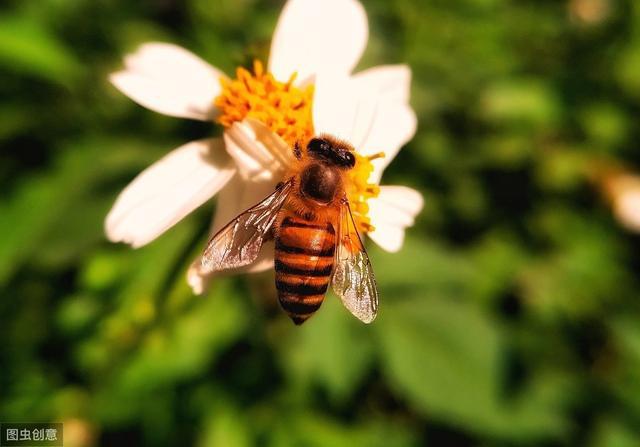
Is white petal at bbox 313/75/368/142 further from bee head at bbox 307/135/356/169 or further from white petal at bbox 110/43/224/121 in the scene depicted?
white petal at bbox 110/43/224/121

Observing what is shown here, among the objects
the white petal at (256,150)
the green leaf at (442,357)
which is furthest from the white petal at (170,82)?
the green leaf at (442,357)

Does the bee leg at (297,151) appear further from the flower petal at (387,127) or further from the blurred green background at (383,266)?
the blurred green background at (383,266)

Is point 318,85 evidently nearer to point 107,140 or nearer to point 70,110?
point 107,140

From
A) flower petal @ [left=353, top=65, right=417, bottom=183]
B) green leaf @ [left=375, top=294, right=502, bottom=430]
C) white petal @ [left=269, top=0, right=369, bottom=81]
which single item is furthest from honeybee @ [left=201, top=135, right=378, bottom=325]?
green leaf @ [left=375, top=294, right=502, bottom=430]

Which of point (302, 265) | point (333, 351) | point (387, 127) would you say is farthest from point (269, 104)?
point (333, 351)

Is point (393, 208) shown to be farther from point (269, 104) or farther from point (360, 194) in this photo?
point (269, 104)
